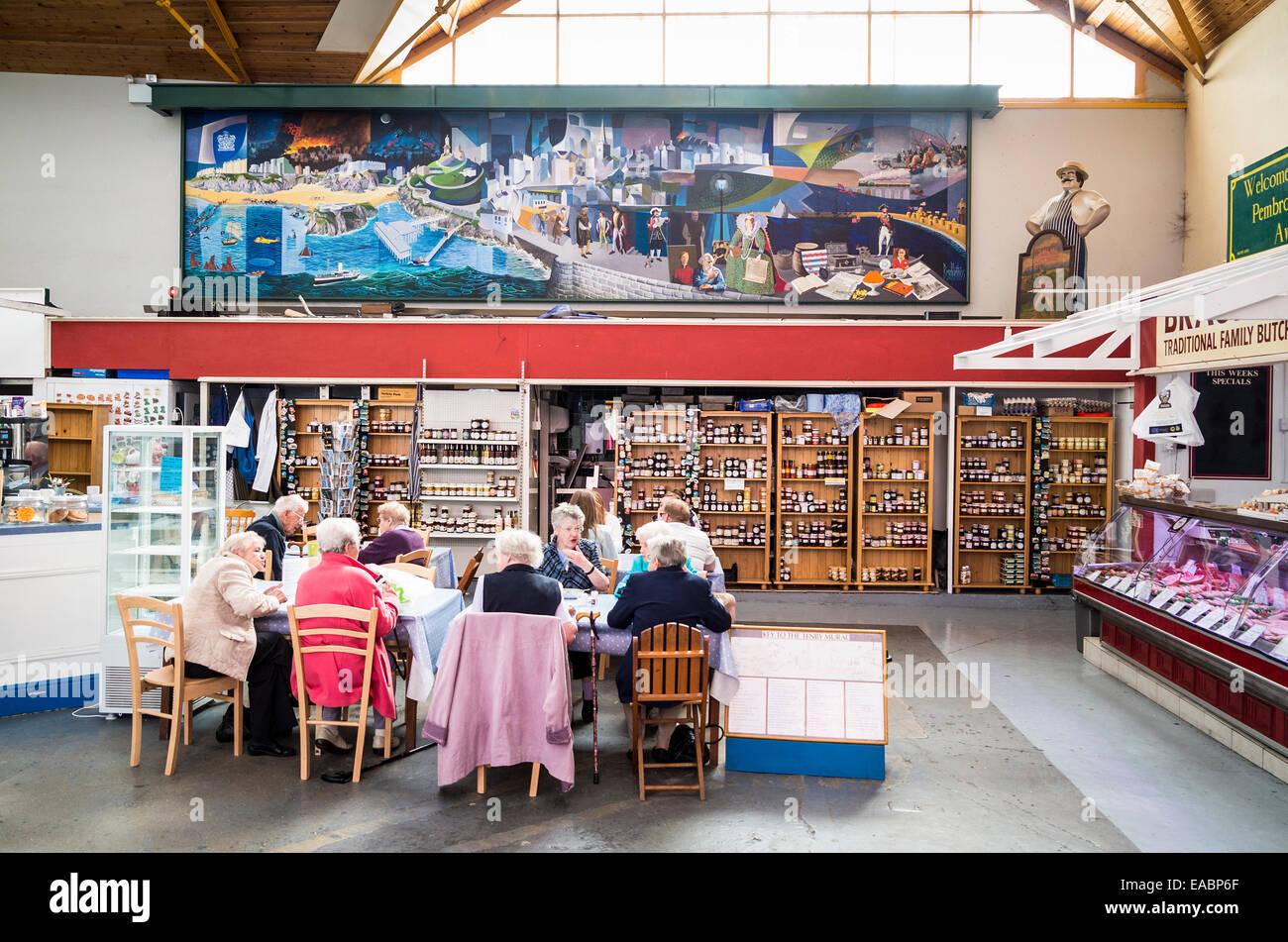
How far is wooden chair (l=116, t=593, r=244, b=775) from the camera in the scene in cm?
468

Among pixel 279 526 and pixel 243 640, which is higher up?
pixel 279 526

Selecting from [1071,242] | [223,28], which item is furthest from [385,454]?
[1071,242]

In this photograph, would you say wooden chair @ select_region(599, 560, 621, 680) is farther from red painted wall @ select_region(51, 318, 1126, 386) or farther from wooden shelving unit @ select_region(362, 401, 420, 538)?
wooden shelving unit @ select_region(362, 401, 420, 538)

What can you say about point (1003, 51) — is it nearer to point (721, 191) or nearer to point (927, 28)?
point (927, 28)

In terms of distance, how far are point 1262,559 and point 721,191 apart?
7.92 meters

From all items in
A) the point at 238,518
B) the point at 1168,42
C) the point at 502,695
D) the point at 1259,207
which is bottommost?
the point at 502,695

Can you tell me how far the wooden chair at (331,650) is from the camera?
4.54 metres

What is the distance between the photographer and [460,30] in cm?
1194

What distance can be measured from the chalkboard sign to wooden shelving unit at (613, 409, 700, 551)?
521 cm

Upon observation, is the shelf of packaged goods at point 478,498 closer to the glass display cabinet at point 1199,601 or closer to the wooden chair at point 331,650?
the wooden chair at point 331,650

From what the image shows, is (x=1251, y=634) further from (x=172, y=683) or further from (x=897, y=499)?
(x=172, y=683)

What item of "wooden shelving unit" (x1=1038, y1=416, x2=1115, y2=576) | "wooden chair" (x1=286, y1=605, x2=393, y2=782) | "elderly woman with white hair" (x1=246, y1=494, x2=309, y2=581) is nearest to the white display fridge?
"elderly woman with white hair" (x1=246, y1=494, x2=309, y2=581)

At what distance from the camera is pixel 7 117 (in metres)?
11.5

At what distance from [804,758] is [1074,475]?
6659 millimetres
